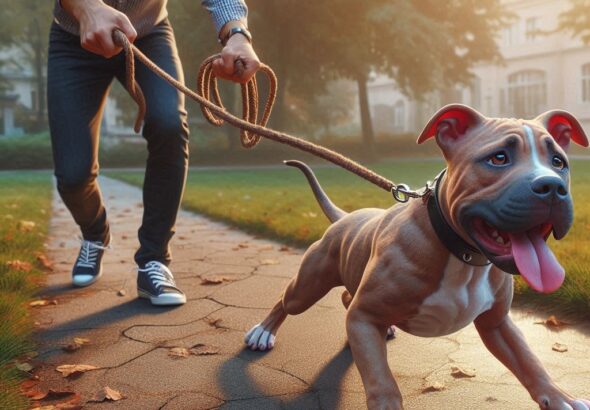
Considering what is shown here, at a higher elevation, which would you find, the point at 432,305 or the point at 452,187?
the point at 452,187

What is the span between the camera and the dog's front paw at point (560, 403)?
188 centimetres

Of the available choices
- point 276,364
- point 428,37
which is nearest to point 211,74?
point 276,364

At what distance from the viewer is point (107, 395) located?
2.18m

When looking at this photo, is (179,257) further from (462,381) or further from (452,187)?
(452,187)

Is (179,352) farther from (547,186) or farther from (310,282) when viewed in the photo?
(547,186)

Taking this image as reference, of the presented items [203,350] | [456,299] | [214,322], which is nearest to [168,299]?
[214,322]

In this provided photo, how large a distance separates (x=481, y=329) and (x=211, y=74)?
5.43 ft

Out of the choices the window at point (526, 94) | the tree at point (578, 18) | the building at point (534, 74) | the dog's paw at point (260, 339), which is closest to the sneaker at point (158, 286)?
the dog's paw at point (260, 339)

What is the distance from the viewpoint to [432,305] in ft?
6.18

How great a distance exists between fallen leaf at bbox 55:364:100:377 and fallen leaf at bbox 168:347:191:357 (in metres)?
0.31

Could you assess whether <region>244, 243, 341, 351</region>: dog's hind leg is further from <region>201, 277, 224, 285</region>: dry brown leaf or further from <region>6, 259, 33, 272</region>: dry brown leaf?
<region>6, 259, 33, 272</region>: dry brown leaf

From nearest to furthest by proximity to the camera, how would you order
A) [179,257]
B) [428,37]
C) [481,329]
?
[481,329] < [179,257] < [428,37]

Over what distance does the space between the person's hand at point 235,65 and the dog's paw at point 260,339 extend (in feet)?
3.58

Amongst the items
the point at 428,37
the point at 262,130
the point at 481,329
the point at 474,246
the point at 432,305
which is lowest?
the point at 481,329
